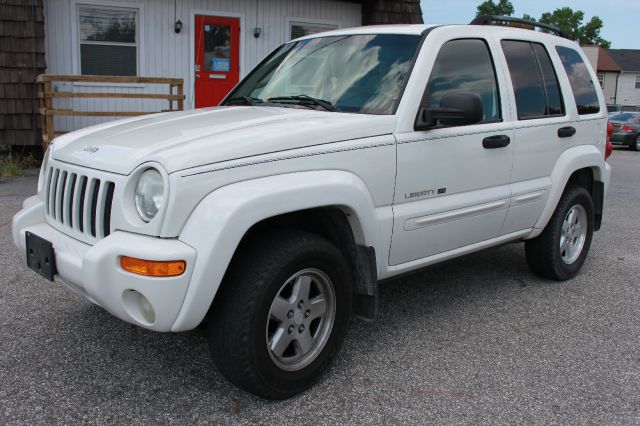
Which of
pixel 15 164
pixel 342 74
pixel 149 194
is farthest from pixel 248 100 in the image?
pixel 15 164

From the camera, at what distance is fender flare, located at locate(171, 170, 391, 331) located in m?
2.56

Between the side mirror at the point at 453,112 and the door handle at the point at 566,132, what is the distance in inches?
53.5

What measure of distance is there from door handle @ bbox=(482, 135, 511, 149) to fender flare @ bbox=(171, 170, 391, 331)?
1353mm

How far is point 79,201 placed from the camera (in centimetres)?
302

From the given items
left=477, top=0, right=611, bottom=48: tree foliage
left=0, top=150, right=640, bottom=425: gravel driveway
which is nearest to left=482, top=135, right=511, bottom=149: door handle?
left=0, top=150, right=640, bottom=425: gravel driveway

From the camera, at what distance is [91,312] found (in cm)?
405

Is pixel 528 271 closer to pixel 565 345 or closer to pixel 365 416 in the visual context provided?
pixel 565 345

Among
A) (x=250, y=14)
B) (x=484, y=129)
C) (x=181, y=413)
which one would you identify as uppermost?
(x=250, y=14)

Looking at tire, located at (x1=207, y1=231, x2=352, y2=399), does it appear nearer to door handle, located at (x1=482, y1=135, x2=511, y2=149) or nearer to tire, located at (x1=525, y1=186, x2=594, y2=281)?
door handle, located at (x1=482, y1=135, x2=511, y2=149)

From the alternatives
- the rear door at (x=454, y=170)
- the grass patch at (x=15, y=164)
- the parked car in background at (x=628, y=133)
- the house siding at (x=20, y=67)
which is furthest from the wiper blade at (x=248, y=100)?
the parked car in background at (x=628, y=133)

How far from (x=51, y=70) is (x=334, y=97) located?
7954 millimetres

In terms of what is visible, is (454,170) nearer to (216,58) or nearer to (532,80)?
(532,80)

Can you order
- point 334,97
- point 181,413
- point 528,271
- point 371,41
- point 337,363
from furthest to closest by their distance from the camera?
point 528,271
point 371,41
point 334,97
point 337,363
point 181,413

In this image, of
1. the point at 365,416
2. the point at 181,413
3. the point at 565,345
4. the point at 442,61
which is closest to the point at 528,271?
the point at 565,345
